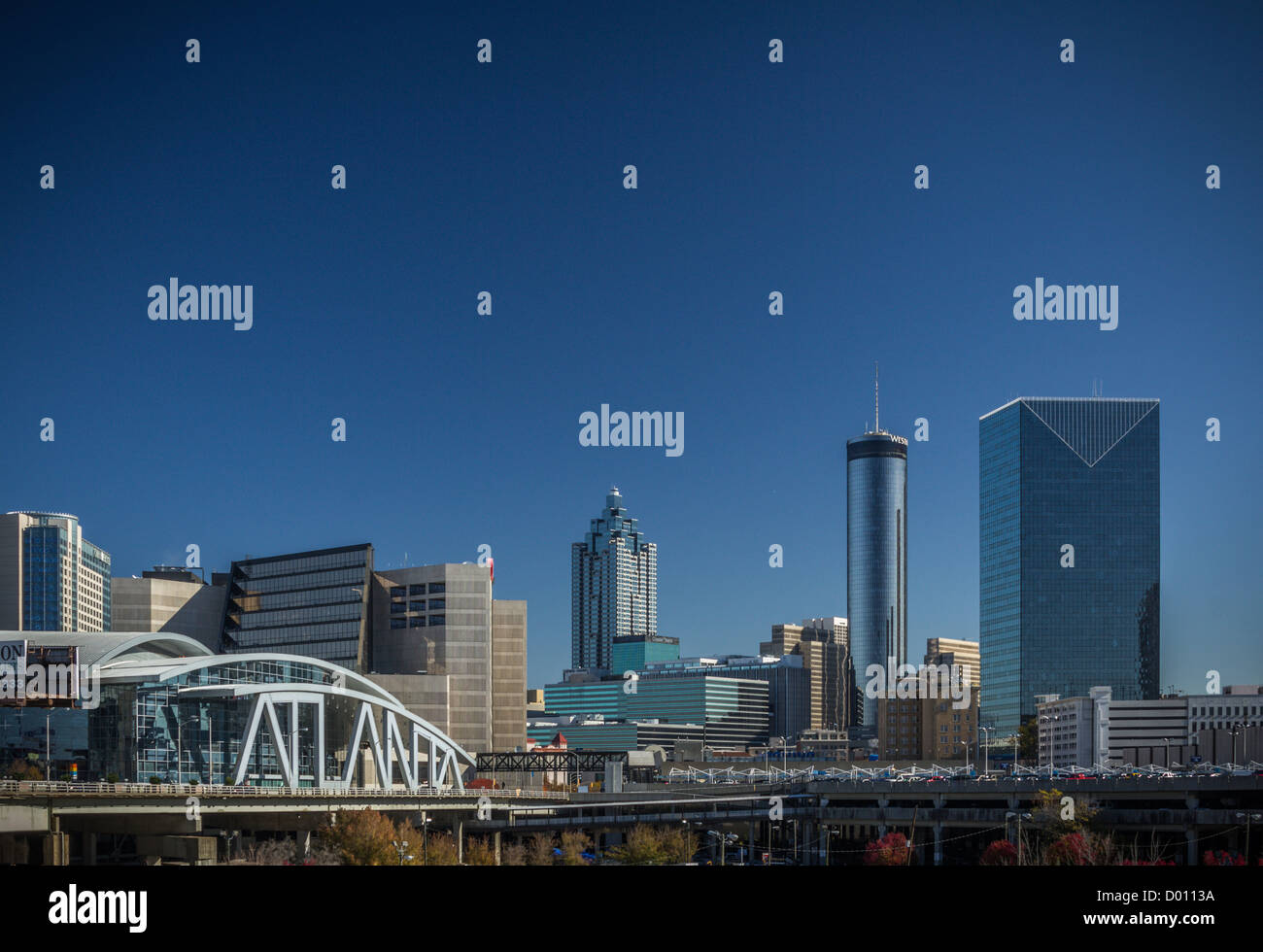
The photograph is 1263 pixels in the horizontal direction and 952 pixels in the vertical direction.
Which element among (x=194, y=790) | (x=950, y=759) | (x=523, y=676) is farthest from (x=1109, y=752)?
(x=194, y=790)

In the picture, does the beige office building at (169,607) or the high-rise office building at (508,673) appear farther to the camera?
A: the beige office building at (169,607)

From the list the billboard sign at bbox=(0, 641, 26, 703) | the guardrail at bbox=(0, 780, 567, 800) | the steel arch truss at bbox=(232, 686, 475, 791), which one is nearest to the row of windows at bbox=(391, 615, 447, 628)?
the steel arch truss at bbox=(232, 686, 475, 791)

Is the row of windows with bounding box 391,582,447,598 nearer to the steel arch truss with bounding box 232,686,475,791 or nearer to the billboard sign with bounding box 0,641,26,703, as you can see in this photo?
the steel arch truss with bounding box 232,686,475,791

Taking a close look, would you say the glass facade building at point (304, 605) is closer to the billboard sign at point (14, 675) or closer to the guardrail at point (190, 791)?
the guardrail at point (190, 791)

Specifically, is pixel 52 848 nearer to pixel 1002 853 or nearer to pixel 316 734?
pixel 316 734

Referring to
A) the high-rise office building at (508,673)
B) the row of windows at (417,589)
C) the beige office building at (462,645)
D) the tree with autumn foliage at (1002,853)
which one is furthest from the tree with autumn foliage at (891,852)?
the row of windows at (417,589)

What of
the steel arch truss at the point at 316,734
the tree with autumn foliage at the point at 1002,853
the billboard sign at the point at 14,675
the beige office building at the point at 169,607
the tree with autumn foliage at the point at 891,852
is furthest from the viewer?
the beige office building at the point at 169,607
